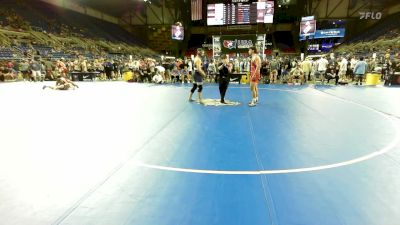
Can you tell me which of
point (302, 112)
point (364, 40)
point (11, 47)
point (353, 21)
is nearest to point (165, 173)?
point (302, 112)

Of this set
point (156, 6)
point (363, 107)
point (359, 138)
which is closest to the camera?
point (359, 138)

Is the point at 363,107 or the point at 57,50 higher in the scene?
the point at 57,50

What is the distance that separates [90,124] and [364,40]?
3743 centimetres

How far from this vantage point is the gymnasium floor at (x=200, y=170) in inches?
113

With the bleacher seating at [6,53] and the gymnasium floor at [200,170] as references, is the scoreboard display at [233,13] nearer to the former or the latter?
the bleacher seating at [6,53]

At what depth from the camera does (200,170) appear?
3918 mm

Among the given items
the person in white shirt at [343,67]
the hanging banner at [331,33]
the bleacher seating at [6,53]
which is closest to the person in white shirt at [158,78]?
→ the person in white shirt at [343,67]

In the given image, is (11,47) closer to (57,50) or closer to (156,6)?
(57,50)

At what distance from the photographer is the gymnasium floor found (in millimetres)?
2869

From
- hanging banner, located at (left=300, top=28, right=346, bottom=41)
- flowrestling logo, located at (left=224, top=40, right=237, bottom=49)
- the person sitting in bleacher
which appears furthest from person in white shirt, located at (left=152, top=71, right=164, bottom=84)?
hanging banner, located at (left=300, top=28, right=346, bottom=41)

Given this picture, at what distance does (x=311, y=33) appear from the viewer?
92.5 ft

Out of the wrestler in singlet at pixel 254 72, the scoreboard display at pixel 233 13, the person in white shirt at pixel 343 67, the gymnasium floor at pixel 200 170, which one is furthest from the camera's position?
the scoreboard display at pixel 233 13

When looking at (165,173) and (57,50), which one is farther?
(57,50)

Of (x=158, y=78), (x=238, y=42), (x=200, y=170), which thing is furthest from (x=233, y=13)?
(x=200, y=170)
